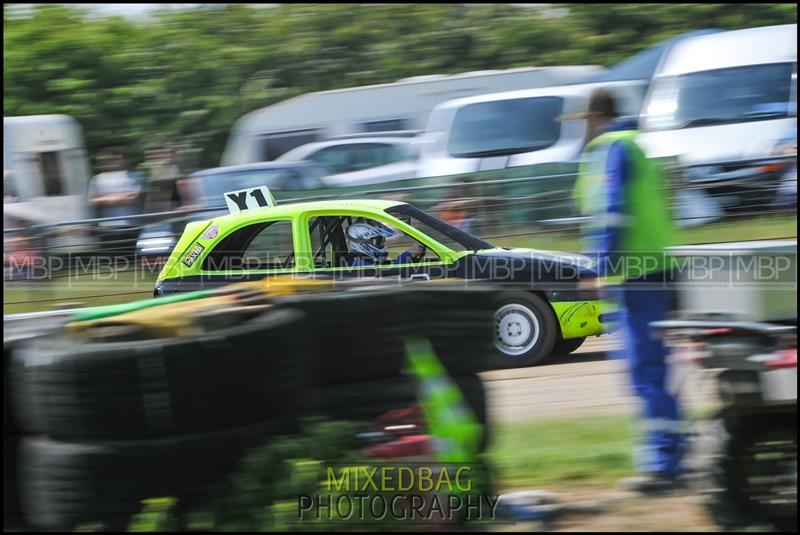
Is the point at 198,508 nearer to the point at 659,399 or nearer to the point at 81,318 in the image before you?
the point at 81,318

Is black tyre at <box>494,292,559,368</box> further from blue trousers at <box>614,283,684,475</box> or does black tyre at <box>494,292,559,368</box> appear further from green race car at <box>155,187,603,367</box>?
blue trousers at <box>614,283,684,475</box>

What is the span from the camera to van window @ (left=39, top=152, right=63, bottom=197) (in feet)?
67.7

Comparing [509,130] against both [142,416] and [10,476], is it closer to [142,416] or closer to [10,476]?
[10,476]

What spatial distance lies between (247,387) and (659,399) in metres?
2.03

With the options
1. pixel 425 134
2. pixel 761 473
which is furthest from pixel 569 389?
pixel 425 134

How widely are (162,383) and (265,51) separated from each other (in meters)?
24.6

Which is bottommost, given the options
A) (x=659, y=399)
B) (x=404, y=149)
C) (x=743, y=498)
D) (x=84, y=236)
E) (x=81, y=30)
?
(x=743, y=498)

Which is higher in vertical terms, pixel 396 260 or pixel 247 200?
pixel 247 200

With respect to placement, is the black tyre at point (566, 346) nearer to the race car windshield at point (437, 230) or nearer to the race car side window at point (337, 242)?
the race car windshield at point (437, 230)

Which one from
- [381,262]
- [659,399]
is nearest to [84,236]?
[381,262]

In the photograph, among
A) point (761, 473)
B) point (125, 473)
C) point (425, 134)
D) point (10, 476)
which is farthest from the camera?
point (425, 134)

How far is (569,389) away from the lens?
25.4ft

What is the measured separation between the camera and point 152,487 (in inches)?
178

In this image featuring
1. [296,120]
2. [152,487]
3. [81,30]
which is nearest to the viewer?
[152,487]
